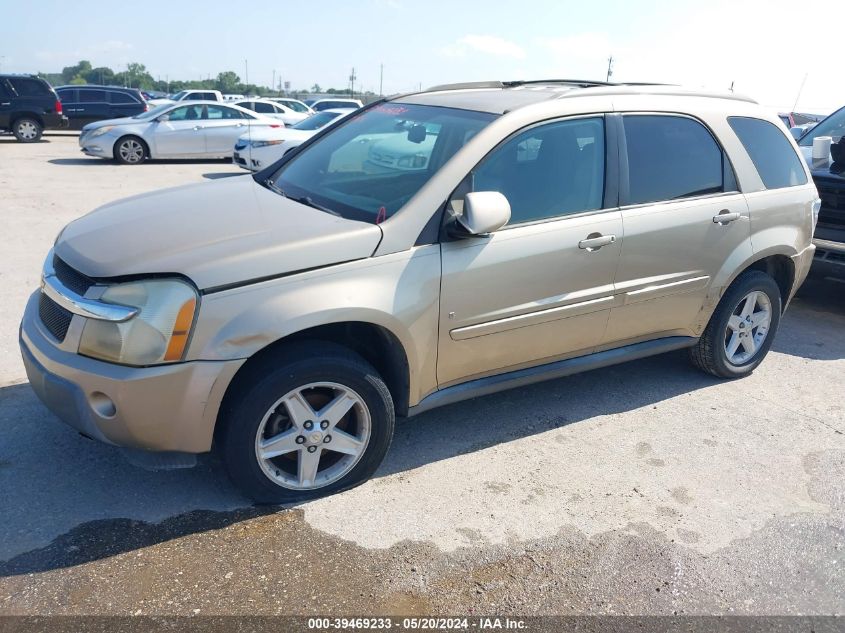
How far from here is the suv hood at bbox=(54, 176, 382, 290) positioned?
9.82ft

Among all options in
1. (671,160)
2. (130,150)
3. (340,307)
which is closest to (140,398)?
(340,307)

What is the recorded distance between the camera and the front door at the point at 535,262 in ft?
11.5

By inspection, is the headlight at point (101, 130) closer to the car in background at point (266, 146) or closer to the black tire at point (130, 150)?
the black tire at point (130, 150)

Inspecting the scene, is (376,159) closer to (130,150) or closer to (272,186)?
(272,186)

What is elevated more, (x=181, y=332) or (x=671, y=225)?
(x=671, y=225)

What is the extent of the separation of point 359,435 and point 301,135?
1145 cm

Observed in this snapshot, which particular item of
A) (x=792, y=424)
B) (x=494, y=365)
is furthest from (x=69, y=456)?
(x=792, y=424)

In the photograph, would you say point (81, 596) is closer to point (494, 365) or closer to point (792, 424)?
point (494, 365)

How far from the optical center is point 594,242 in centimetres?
385

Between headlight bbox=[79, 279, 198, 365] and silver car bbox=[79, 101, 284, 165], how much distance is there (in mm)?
12989

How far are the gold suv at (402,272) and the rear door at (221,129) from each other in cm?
1270

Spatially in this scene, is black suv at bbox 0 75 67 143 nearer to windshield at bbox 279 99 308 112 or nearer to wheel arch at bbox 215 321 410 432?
windshield at bbox 279 99 308 112

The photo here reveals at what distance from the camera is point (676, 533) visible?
10.8ft

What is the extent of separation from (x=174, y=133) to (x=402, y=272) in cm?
1419
